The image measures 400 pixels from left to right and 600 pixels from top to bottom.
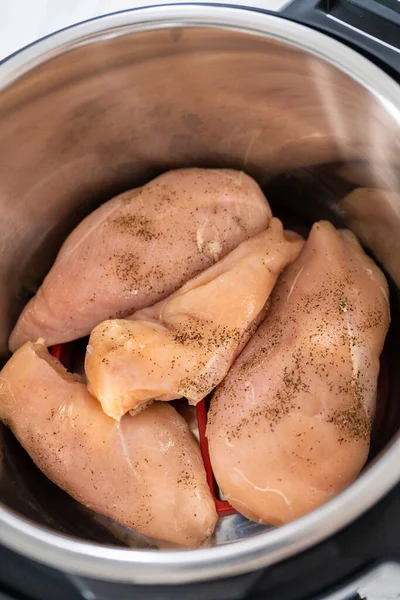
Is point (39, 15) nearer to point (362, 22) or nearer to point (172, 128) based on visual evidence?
point (172, 128)

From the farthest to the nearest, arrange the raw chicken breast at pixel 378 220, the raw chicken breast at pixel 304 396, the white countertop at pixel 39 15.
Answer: the white countertop at pixel 39 15 < the raw chicken breast at pixel 378 220 < the raw chicken breast at pixel 304 396

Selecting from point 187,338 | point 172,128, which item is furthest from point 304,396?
point 172,128

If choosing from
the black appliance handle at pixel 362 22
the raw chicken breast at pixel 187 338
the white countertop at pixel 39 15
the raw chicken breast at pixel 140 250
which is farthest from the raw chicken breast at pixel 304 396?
the white countertop at pixel 39 15

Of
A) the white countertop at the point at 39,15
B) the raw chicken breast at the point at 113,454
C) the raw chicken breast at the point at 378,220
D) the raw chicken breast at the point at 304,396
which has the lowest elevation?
the raw chicken breast at the point at 113,454

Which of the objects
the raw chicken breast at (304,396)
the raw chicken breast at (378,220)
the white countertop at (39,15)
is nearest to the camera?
the raw chicken breast at (304,396)

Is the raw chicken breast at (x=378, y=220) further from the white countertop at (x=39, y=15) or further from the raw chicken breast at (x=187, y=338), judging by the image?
the white countertop at (x=39, y=15)

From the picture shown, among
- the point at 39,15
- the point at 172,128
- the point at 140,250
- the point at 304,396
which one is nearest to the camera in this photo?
the point at 304,396
